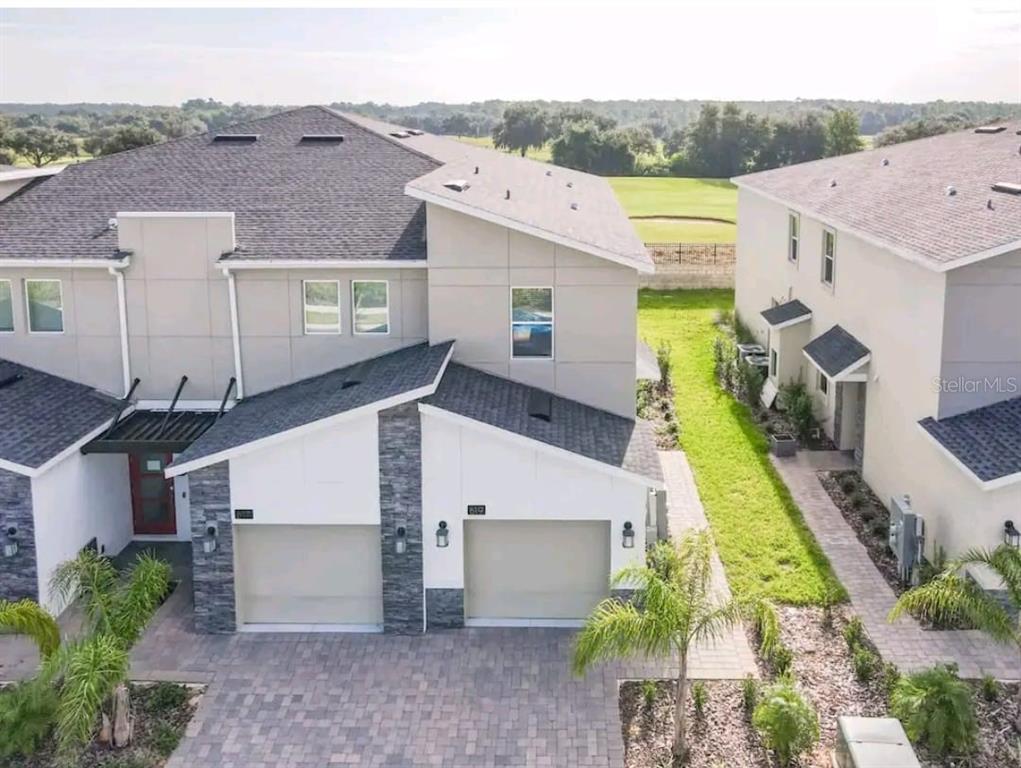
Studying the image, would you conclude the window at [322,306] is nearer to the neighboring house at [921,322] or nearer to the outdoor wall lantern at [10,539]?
the outdoor wall lantern at [10,539]

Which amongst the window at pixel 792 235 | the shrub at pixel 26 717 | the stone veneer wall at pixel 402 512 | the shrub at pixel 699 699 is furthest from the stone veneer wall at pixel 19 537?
the window at pixel 792 235

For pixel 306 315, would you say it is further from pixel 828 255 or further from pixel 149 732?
pixel 828 255

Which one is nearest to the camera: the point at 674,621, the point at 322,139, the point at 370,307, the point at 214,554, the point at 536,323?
the point at 674,621

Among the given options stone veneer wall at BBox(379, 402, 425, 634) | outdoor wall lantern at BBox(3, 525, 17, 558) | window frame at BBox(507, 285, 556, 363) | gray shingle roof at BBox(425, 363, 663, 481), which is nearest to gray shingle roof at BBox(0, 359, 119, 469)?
outdoor wall lantern at BBox(3, 525, 17, 558)

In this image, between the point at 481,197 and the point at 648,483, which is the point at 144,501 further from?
the point at 648,483

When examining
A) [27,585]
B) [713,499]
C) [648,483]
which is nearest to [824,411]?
[713,499]

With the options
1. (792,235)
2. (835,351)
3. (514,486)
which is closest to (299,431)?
(514,486)
